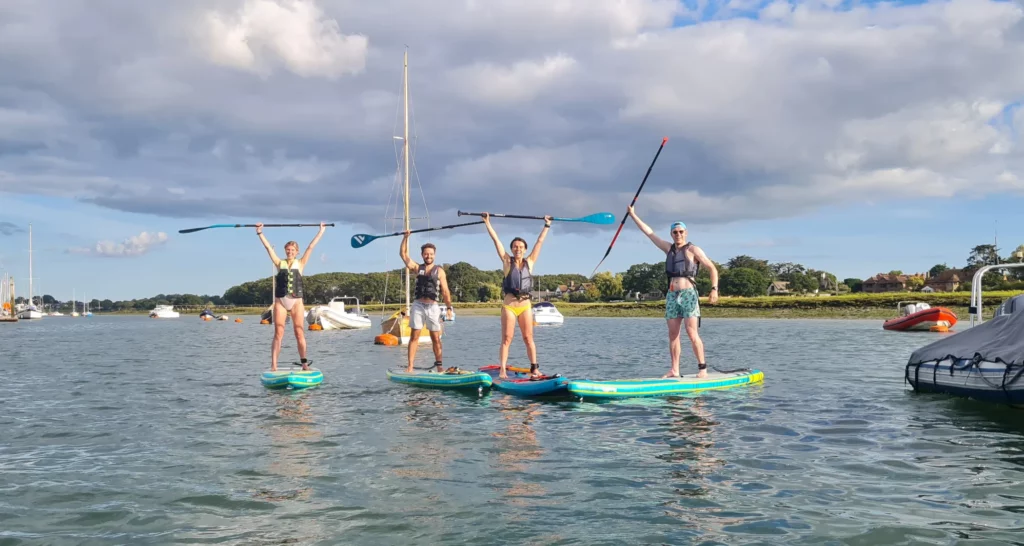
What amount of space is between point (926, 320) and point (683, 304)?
3850cm

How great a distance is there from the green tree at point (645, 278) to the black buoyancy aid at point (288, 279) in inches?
6053

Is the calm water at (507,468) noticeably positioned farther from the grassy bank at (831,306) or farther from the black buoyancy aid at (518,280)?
the grassy bank at (831,306)

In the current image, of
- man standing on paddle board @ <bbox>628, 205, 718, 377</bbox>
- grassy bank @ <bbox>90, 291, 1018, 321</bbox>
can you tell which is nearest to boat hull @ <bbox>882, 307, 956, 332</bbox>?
grassy bank @ <bbox>90, 291, 1018, 321</bbox>

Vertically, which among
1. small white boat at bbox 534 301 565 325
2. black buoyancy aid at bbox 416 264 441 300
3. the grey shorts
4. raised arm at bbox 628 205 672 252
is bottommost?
small white boat at bbox 534 301 565 325

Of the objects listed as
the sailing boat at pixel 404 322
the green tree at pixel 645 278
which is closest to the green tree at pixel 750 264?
the green tree at pixel 645 278

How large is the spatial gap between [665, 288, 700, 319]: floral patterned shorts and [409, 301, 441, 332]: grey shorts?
4490mm

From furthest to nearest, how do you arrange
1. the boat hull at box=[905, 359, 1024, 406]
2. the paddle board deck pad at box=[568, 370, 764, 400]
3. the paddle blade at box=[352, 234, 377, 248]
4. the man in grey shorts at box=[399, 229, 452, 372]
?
the paddle blade at box=[352, 234, 377, 248] < the man in grey shorts at box=[399, 229, 452, 372] < the paddle board deck pad at box=[568, 370, 764, 400] < the boat hull at box=[905, 359, 1024, 406]

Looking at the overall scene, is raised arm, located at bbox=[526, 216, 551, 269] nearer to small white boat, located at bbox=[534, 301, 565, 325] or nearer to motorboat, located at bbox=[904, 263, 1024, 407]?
motorboat, located at bbox=[904, 263, 1024, 407]

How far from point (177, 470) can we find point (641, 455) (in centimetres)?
512

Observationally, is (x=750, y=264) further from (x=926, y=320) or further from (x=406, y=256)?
(x=406, y=256)

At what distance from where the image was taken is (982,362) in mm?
11781

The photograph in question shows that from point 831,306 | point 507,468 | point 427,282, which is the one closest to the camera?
point 507,468

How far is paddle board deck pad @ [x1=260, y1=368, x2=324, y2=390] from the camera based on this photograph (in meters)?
14.9

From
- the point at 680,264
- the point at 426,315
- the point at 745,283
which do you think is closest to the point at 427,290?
the point at 426,315
